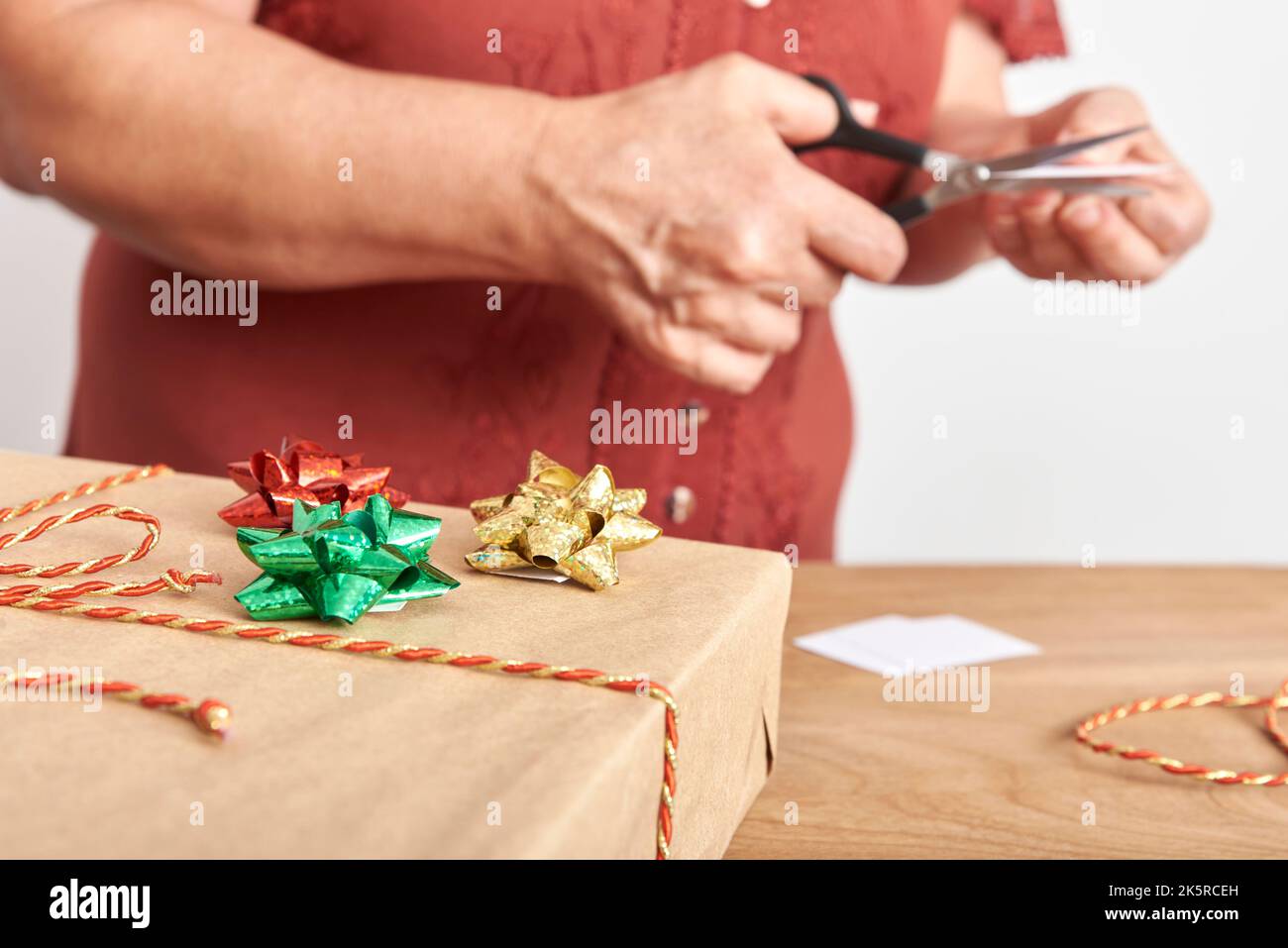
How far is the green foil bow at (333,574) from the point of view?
1.37ft

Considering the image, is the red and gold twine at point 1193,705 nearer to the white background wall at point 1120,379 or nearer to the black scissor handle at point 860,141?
the black scissor handle at point 860,141

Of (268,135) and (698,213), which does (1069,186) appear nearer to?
(698,213)

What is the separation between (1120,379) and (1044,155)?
3.50 ft

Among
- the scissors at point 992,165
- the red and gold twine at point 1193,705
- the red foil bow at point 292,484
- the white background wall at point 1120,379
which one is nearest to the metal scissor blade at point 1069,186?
the scissors at point 992,165

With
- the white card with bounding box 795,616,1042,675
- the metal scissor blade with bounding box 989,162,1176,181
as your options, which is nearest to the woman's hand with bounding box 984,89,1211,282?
the metal scissor blade with bounding box 989,162,1176,181

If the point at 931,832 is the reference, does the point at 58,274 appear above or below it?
above

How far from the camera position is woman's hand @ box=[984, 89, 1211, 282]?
79cm

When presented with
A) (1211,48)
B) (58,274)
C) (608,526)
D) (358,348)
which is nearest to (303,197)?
(358,348)

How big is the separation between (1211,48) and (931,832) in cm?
145

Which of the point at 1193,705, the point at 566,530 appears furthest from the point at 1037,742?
the point at 566,530

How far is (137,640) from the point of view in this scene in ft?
1.33
